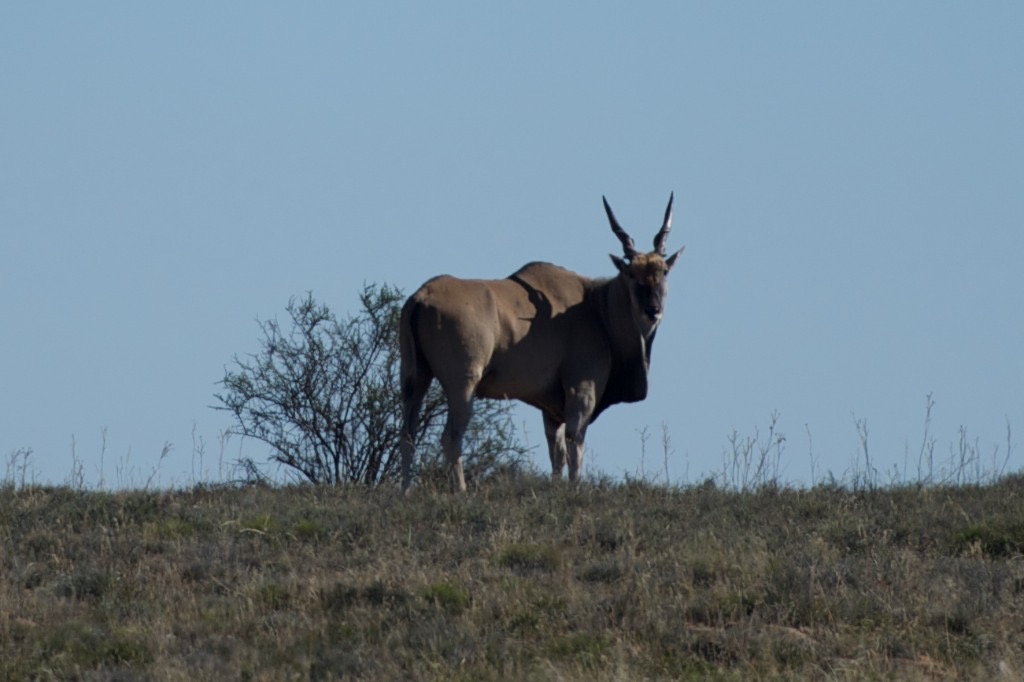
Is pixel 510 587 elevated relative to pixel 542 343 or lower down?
lower down

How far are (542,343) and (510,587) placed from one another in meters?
5.53

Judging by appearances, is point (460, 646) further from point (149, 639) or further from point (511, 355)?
point (511, 355)

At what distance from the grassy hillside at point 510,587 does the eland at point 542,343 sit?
1.62 m

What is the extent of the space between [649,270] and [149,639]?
773 cm

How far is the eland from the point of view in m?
15.4

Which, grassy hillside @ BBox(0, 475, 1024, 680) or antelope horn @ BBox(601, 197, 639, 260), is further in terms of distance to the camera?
antelope horn @ BBox(601, 197, 639, 260)

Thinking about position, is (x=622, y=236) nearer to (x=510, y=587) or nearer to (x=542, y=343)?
(x=542, y=343)

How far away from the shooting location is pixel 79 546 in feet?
40.9

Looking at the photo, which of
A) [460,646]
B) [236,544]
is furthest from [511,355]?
[460,646]

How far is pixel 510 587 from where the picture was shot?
11133 mm

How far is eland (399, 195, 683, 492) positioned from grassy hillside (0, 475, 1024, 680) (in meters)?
1.62

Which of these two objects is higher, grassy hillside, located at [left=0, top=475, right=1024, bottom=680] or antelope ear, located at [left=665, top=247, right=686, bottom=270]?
antelope ear, located at [left=665, top=247, right=686, bottom=270]

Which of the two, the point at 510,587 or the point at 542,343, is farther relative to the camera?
the point at 542,343

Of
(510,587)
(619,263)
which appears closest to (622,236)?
(619,263)
